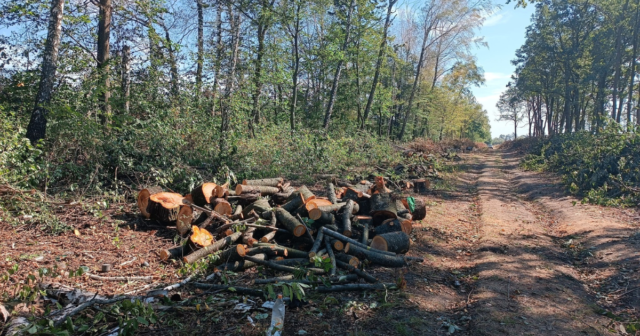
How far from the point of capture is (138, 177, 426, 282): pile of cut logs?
5.42 m

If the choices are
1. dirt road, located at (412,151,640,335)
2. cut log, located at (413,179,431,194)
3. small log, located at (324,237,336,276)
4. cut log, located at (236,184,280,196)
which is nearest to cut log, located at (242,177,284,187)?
cut log, located at (236,184,280,196)

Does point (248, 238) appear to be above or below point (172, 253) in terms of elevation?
above

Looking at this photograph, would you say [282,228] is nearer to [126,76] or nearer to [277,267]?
[277,267]

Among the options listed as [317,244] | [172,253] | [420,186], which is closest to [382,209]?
[317,244]

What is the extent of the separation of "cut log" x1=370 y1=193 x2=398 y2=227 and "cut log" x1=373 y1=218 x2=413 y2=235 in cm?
24

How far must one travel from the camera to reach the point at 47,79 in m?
7.91

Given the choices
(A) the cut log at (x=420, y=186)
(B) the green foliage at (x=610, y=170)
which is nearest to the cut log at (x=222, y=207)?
(A) the cut log at (x=420, y=186)

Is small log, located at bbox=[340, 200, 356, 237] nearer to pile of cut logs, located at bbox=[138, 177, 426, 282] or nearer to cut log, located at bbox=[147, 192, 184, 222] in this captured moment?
pile of cut logs, located at bbox=[138, 177, 426, 282]

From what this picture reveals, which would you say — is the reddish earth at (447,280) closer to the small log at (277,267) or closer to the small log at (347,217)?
the small log at (277,267)

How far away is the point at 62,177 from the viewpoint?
7500mm

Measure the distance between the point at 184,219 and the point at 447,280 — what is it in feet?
14.8

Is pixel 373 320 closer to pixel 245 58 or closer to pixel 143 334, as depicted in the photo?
pixel 143 334

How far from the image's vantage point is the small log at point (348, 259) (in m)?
5.39

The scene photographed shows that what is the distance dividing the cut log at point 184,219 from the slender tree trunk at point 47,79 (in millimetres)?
4034
